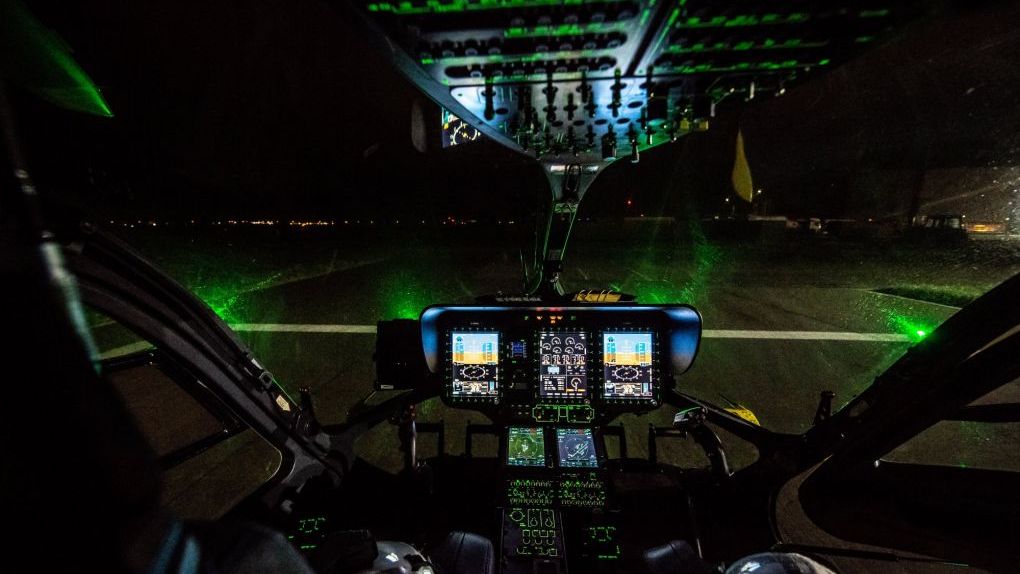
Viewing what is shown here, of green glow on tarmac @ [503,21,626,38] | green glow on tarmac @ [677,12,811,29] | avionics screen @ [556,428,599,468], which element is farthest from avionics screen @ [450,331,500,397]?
green glow on tarmac @ [677,12,811,29]

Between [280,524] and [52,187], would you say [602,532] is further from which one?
[52,187]

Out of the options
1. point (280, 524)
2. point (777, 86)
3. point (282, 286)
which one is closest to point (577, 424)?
point (280, 524)

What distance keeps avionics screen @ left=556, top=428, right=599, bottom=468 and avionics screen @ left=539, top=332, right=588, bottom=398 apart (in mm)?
235

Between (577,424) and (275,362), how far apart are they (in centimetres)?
411

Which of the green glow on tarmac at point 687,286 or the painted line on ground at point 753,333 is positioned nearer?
the painted line on ground at point 753,333

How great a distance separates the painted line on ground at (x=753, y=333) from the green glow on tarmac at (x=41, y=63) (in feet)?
17.5

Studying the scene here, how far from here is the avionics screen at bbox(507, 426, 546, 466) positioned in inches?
99.6

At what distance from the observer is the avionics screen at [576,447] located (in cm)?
251

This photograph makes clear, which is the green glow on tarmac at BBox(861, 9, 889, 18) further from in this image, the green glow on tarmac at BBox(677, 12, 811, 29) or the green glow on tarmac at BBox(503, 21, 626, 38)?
the green glow on tarmac at BBox(503, 21, 626, 38)

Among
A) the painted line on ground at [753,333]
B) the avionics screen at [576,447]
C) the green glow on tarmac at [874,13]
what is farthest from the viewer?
the painted line on ground at [753,333]

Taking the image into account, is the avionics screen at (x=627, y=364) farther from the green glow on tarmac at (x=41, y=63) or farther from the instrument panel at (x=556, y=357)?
the green glow on tarmac at (x=41, y=63)

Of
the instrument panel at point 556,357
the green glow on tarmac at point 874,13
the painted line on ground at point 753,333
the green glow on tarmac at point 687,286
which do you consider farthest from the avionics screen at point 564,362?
the painted line on ground at point 753,333

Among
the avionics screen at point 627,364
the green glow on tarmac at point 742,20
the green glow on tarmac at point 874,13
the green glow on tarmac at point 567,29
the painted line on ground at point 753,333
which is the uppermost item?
the green glow on tarmac at point 567,29

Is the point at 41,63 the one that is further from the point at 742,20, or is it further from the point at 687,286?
the point at 687,286
